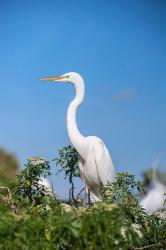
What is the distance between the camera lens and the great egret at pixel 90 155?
16.9 ft

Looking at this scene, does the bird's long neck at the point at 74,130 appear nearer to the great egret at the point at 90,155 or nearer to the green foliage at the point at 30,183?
the great egret at the point at 90,155

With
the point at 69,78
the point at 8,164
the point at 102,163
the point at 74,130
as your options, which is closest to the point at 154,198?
the point at 102,163

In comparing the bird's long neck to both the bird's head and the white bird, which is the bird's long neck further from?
the white bird

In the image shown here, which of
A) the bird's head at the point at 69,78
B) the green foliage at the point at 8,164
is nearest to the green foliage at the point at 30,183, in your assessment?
the bird's head at the point at 69,78

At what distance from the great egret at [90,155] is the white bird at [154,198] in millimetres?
592

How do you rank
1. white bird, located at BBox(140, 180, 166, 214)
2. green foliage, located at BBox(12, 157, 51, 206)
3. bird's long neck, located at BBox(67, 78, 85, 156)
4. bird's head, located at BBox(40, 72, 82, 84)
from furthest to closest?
white bird, located at BBox(140, 180, 166, 214)
bird's head, located at BBox(40, 72, 82, 84)
bird's long neck, located at BBox(67, 78, 85, 156)
green foliage, located at BBox(12, 157, 51, 206)

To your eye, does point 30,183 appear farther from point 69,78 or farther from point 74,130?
point 69,78

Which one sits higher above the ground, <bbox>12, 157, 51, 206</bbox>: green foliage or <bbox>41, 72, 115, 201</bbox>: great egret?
<bbox>41, 72, 115, 201</bbox>: great egret

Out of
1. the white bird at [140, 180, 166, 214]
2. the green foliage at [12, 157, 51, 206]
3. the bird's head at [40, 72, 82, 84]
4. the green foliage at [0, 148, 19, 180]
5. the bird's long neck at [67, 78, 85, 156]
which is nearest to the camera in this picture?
the green foliage at [12, 157, 51, 206]

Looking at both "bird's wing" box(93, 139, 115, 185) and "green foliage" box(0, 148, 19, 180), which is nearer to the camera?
"bird's wing" box(93, 139, 115, 185)

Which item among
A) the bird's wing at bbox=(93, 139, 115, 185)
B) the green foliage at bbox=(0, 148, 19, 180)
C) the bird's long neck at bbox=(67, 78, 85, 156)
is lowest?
the bird's wing at bbox=(93, 139, 115, 185)

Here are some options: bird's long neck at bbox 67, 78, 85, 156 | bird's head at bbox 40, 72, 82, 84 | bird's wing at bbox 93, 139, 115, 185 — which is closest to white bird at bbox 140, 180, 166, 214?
bird's wing at bbox 93, 139, 115, 185

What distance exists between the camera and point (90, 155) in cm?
517

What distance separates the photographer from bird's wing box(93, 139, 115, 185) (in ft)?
17.0
